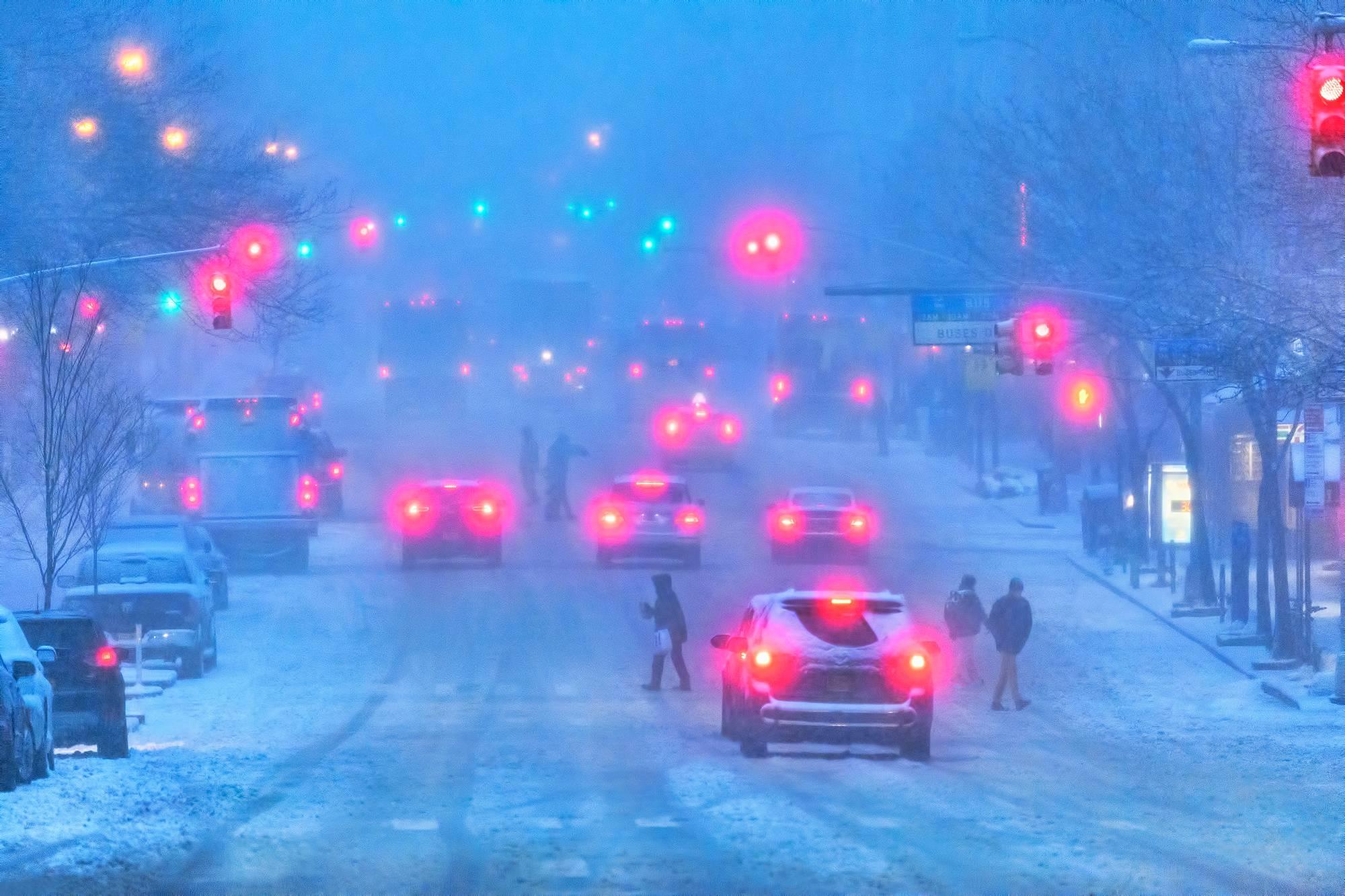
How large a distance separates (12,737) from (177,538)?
53.2 feet

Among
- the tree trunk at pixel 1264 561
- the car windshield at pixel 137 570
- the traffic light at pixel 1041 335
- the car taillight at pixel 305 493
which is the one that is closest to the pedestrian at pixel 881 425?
the car taillight at pixel 305 493

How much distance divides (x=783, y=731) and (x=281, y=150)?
34945mm

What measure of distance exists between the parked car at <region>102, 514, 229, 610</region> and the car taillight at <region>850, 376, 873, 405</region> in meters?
39.3

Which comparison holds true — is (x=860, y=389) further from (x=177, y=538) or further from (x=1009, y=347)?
(x=177, y=538)

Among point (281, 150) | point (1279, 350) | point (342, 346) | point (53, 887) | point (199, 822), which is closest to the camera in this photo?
point (53, 887)

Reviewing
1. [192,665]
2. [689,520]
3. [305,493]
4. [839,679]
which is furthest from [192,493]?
[839,679]

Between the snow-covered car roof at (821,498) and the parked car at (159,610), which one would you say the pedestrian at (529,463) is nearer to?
the snow-covered car roof at (821,498)

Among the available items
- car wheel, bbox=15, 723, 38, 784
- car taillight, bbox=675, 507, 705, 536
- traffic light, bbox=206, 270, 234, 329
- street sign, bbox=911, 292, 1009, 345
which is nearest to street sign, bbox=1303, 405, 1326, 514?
street sign, bbox=911, 292, 1009, 345

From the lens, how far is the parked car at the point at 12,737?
15.5 meters

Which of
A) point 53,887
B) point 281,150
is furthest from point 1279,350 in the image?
point 281,150

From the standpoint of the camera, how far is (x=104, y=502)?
30562mm

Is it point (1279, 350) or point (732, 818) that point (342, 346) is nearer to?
point (1279, 350)

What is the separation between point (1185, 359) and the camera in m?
27.6

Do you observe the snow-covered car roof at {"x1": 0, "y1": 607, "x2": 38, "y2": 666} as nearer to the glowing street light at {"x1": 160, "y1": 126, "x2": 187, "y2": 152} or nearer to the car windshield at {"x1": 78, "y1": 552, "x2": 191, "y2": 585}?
the car windshield at {"x1": 78, "y1": 552, "x2": 191, "y2": 585}
